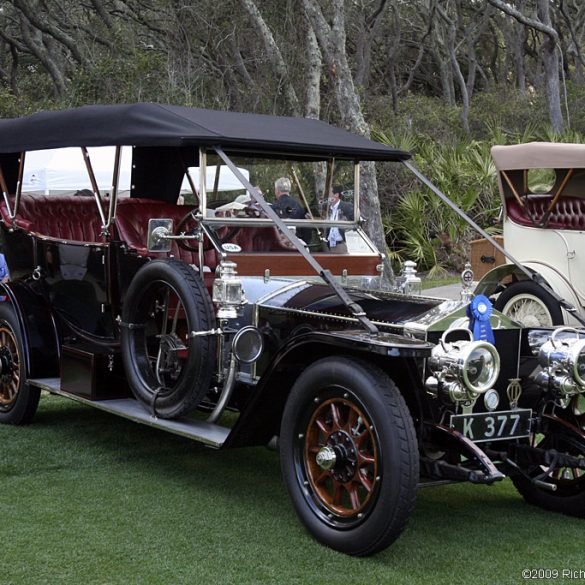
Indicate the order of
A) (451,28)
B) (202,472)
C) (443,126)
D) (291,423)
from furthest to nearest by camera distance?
(451,28) < (443,126) < (202,472) < (291,423)

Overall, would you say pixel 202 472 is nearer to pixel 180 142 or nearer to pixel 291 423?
pixel 291 423

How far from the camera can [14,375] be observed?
6484 millimetres

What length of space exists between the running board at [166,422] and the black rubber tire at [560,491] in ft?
5.00

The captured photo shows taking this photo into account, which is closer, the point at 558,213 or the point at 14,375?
the point at 14,375

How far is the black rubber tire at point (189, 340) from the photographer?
4.86 m

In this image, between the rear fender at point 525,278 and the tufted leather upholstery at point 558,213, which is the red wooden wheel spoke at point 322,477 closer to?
the rear fender at point 525,278

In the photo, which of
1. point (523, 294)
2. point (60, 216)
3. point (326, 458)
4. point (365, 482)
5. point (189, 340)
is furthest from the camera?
point (523, 294)

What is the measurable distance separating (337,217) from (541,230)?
12.7ft

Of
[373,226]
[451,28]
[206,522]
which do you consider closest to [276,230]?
[206,522]

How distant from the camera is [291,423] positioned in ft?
14.6

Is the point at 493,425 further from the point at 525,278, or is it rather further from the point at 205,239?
the point at 525,278

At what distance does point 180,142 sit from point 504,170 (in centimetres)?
546

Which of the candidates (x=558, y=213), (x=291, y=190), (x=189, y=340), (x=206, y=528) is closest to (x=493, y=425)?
(x=206, y=528)

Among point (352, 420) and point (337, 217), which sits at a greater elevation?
point (337, 217)
